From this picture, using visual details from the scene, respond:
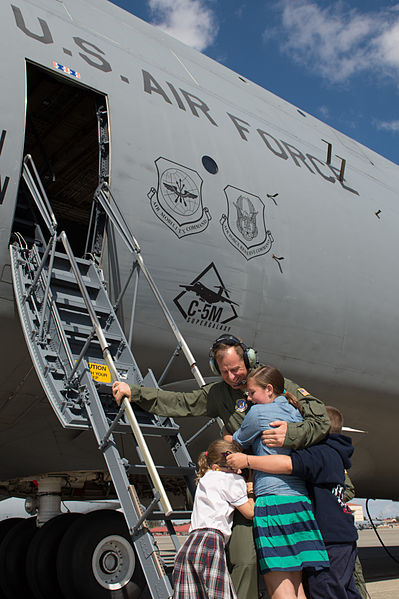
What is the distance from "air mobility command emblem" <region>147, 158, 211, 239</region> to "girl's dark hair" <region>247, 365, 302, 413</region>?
2876mm

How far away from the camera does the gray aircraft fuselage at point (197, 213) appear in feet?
19.1

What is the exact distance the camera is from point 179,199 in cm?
616

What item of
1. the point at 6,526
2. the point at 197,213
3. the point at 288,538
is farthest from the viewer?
the point at 6,526

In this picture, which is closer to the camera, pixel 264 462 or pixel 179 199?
pixel 264 462

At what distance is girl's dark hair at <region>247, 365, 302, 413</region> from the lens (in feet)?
11.3

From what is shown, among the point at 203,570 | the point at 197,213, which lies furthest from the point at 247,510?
the point at 197,213

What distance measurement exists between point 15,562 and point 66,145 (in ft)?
18.7

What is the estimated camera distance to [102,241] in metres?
5.75

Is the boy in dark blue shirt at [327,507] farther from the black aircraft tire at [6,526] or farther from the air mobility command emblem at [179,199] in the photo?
the black aircraft tire at [6,526]

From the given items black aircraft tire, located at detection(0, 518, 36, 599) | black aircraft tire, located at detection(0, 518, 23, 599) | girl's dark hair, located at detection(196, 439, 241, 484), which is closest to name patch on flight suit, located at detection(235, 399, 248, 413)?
girl's dark hair, located at detection(196, 439, 241, 484)

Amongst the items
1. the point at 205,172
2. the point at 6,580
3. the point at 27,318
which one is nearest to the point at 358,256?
the point at 205,172

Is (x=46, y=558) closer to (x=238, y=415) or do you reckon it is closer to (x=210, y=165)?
(x=238, y=415)

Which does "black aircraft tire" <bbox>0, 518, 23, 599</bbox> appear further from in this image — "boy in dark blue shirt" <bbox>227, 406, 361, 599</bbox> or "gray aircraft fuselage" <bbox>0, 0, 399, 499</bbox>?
"boy in dark blue shirt" <bbox>227, 406, 361, 599</bbox>

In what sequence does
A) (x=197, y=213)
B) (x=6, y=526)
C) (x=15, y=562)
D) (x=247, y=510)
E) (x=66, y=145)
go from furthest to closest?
(x=6, y=526) < (x=66, y=145) < (x=15, y=562) < (x=197, y=213) < (x=247, y=510)
